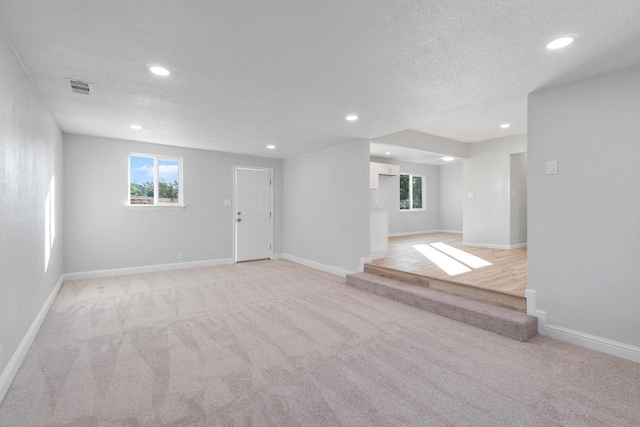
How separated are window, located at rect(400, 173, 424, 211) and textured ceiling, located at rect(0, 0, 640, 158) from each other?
632 cm

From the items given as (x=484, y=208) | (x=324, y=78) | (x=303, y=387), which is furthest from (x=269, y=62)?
(x=484, y=208)

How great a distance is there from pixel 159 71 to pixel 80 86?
1.06 metres

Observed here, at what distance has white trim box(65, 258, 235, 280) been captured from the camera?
512 centimetres

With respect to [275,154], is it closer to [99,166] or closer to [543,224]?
[99,166]

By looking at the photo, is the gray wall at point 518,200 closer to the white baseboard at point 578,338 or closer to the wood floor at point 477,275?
the wood floor at point 477,275

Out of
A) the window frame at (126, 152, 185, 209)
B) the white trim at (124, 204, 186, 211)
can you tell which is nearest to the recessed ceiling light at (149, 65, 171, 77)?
the window frame at (126, 152, 185, 209)

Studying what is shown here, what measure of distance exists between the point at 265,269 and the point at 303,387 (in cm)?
408

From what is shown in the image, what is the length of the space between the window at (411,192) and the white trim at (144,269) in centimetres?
604

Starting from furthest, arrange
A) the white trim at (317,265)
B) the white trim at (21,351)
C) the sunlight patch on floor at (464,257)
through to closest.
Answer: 1. the white trim at (317,265)
2. the sunlight patch on floor at (464,257)
3. the white trim at (21,351)

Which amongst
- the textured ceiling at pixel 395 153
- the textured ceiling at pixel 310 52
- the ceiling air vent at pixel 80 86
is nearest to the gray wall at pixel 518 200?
the textured ceiling at pixel 395 153

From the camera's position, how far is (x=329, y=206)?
19.1 ft

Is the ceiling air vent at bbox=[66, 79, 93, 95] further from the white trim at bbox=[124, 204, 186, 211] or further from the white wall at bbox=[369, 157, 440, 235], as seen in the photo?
the white wall at bbox=[369, 157, 440, 235]

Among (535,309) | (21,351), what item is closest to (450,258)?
(535,309)

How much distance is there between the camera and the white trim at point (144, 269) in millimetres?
5121
